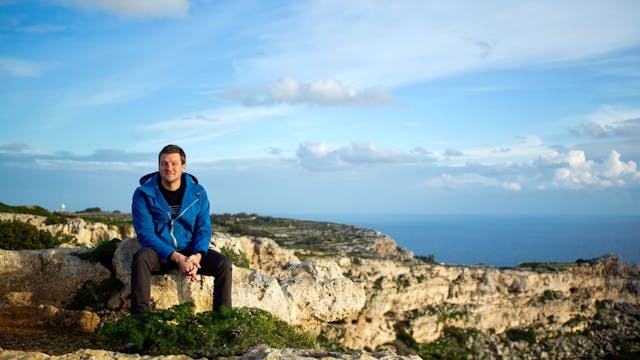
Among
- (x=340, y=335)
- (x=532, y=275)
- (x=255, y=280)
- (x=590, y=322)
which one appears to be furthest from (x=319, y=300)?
(x=590, y=322)

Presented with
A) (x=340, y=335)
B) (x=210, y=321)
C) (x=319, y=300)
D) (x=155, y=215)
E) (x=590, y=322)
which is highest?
(x=155, y=215)

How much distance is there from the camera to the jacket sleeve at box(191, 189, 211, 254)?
832 cm

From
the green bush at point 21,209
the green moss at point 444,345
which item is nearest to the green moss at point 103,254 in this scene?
the green bush at point 21,209

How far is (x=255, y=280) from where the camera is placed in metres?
9.84

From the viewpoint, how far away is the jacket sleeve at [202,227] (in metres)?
8.32

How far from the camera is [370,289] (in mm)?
32250

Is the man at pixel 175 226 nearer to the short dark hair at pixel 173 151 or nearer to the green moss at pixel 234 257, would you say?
the short dark hair at pixel 173 151

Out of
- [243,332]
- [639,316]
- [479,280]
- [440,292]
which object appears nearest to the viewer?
[243,332]

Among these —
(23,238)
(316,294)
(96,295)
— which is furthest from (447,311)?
(96,295)

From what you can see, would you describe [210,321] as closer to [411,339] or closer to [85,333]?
[85,333]

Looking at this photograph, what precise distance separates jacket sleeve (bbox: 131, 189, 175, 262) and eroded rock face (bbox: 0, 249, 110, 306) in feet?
6.97

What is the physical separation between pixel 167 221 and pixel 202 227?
60 centimetres

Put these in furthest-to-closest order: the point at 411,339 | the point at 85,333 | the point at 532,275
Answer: the point at 532,275 → the point at 411,339 → the point at 85,333

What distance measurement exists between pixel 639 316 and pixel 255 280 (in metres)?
51.5
